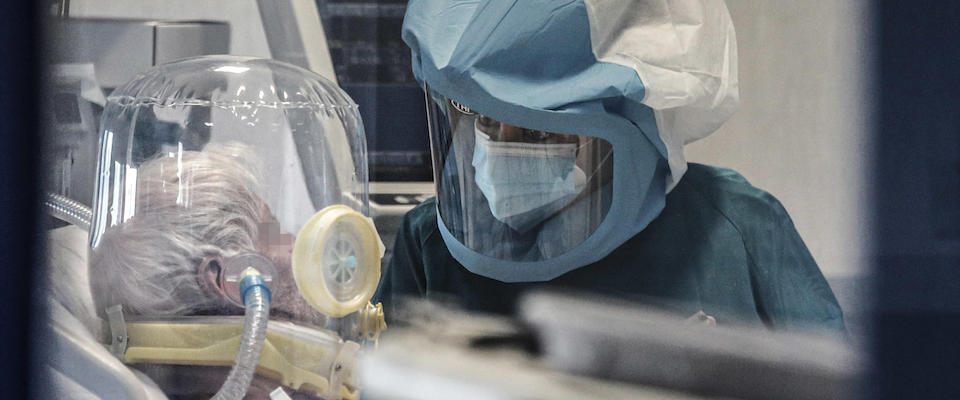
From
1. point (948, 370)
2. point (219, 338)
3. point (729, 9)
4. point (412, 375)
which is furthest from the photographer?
point (219, 338)

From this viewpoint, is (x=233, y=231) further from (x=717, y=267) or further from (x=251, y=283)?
(x=717, y=267)

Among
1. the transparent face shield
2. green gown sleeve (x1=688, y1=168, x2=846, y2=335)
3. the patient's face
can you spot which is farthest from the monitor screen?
green gown sleeve (x1=688, y1=168, x2=846, y2=335)

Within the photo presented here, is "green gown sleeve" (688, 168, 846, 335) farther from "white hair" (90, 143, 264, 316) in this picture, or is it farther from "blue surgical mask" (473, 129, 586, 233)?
"white hair" (90, 143, 264, 316)

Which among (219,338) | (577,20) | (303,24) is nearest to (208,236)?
(219,338)

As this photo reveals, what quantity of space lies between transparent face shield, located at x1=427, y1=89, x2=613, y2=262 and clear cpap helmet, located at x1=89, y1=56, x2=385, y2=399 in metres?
0.14

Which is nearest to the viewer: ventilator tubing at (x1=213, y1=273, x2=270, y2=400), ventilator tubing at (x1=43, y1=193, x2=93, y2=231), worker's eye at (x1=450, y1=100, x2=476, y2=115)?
worker's eye at (x1=450, y1=100, x2=476, y2=115)

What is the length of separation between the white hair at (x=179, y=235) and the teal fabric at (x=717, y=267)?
379mm

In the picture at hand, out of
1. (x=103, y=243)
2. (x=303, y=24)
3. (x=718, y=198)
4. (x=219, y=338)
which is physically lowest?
(x=219, y=338)

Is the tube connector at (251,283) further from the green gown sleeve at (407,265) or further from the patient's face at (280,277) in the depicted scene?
the green gown sleeve at (407,265)

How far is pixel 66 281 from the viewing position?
125 cm

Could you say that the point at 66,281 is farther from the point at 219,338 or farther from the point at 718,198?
the point at 718,198

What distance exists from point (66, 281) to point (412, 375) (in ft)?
1.80

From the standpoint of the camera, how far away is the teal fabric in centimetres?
93

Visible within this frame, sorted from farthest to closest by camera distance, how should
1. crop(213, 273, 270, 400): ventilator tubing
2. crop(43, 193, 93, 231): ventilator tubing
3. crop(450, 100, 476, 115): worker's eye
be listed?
1. crop(43, 193, 93, 231): ventilator tubing
2. crop(213, 273, 270, 400): ventilator tubing
3. crop(450, 100, 476, 115): worker's eye
